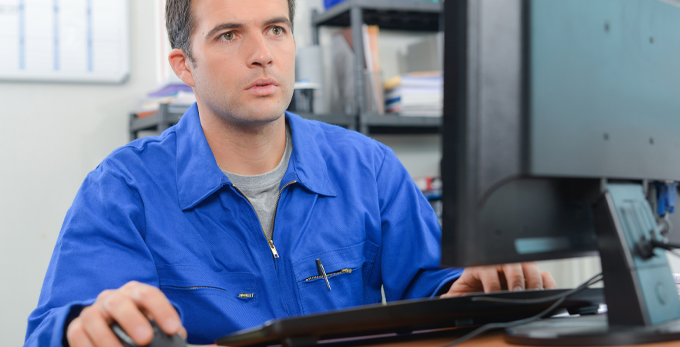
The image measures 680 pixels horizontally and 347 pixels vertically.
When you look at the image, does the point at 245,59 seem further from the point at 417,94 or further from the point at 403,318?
the point at 417,94

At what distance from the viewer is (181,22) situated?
1226 millimetres

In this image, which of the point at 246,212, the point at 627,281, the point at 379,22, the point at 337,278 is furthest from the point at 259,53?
the point at 379,22

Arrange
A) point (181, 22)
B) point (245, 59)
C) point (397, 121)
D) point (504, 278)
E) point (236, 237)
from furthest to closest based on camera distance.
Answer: point (397, 121) < point (181, 22) < point (245, 59) < point (236, 237) < point (504, 278)

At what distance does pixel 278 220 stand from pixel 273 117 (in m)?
0.20

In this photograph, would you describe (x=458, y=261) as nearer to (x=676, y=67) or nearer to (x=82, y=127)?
(x=676, y=67)

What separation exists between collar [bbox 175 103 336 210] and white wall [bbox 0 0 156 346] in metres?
1.05

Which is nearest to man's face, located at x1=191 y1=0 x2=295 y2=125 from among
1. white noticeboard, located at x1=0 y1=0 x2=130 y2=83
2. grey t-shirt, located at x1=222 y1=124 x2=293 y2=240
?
grey t-shirt, located at x1=222 y1=124 x2=293 y2=240

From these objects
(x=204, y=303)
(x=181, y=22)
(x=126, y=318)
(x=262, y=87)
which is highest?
(x=181, y=22)

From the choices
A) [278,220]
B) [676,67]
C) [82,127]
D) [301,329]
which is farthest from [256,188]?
[82,127]

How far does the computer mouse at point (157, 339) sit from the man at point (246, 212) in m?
0.24

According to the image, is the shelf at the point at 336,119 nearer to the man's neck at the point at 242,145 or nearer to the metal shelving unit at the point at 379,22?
the metal shelving unit at the point at 379,22

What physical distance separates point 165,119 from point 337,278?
39.0 inches

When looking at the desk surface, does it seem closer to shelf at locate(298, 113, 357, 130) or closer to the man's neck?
the man's neck

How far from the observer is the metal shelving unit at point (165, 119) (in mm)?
1776
